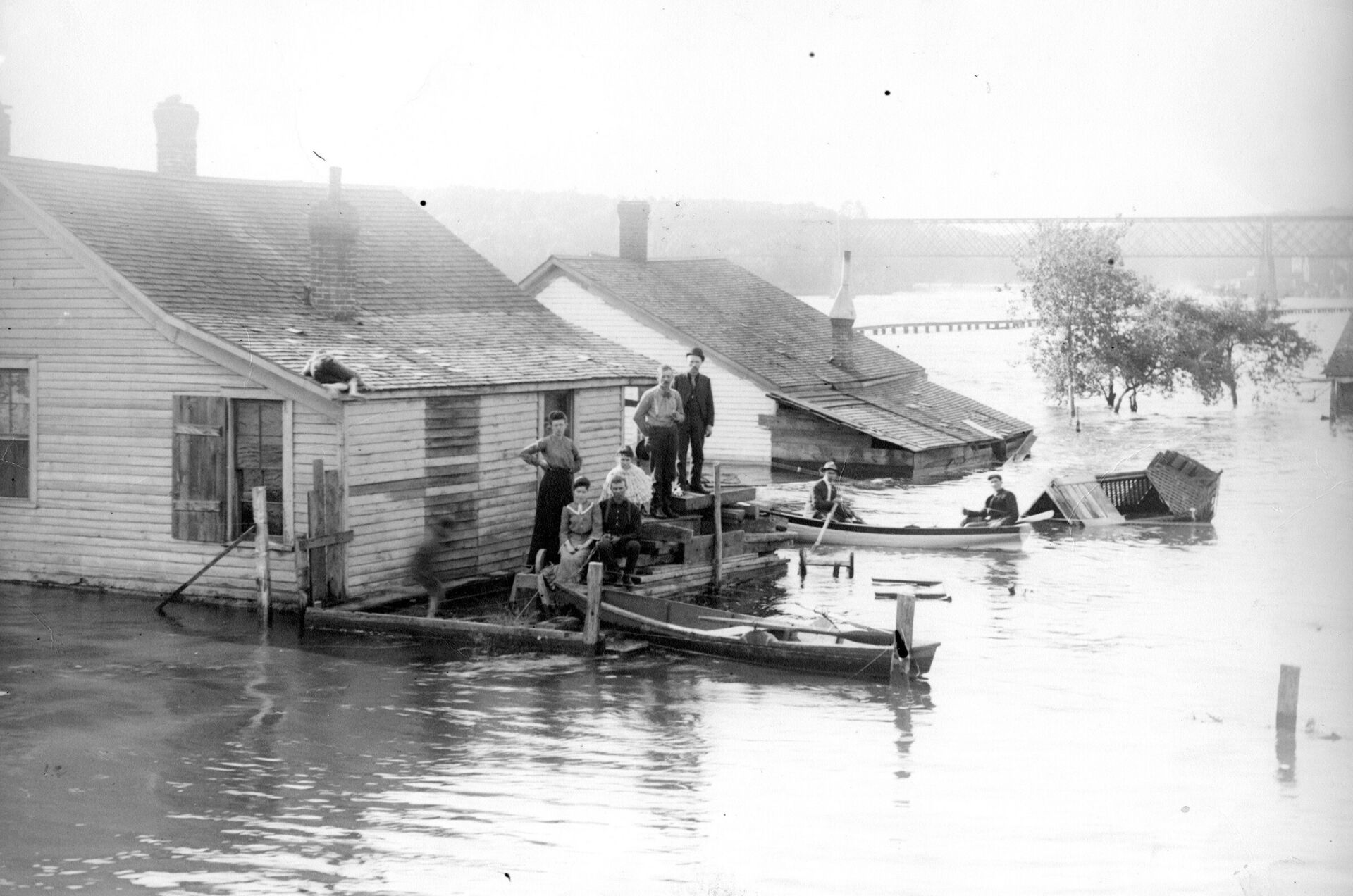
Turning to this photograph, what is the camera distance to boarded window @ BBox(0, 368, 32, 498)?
74.2 feet

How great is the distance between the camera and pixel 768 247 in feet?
307

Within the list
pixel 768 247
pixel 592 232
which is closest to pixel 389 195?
pixel 592 232

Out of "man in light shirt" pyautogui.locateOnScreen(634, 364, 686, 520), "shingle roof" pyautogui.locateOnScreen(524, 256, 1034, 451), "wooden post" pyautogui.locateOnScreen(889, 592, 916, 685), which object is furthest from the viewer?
"shingle roof" pyautogui.locateOnScreen(524, 256, 1034, 451)

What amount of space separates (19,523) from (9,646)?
149 inches

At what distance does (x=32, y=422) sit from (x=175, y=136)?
647 cm

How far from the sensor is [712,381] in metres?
41.7

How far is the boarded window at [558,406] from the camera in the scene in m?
24.4

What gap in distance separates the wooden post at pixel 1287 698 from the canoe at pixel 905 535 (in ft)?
39.4

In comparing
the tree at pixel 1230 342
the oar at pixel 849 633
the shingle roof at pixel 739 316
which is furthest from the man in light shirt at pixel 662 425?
the tree at pixel 1230 342

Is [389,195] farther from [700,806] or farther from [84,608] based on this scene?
[700,806]

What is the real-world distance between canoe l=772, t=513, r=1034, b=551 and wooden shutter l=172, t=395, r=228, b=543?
1091 cm

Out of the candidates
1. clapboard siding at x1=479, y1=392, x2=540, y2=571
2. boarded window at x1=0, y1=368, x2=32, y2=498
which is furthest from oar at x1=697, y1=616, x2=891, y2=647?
boarded window at x1=0, y1=368, x2=32, y2=498

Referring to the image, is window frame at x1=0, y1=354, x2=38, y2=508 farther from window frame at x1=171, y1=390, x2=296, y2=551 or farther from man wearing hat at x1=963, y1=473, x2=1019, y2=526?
man wearing hat at x1=963, y1=473, x2=1019, y2=526

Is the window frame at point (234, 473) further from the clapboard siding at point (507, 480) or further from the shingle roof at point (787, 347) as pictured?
the shingle roof at point (787, 347)
